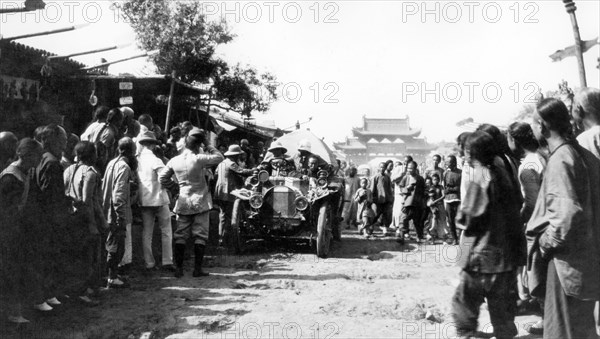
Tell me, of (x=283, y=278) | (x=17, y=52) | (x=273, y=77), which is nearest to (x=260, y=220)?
(x=283, y=278)

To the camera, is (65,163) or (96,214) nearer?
(96,214)

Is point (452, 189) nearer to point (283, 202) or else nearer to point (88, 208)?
point (283, 202)

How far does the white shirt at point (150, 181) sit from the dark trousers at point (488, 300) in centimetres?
402

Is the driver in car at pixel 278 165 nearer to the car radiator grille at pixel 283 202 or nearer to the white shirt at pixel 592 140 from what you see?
the car radiator grille at pixel 283 202

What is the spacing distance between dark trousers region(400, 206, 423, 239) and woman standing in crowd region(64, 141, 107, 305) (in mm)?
6308

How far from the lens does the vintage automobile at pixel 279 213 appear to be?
8133 millimetres

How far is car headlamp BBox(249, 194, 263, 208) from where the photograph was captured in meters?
8.15

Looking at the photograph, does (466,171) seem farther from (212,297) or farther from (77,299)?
(77,299)

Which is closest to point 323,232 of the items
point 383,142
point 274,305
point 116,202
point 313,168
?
point 313,168

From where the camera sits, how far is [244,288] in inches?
232

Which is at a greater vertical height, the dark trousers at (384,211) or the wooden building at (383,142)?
the wooden building at (383,142)

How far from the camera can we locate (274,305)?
5.06 m

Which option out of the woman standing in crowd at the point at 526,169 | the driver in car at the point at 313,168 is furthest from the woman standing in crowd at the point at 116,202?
the woman standing in crowd at the point at 526,169

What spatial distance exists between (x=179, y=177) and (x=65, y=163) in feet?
4.33
